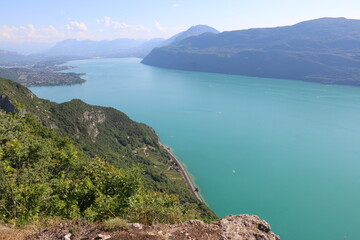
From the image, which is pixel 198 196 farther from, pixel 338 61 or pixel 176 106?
pixel 338 61

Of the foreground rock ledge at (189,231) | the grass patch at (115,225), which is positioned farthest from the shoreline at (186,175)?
the grass patch at (115,225)

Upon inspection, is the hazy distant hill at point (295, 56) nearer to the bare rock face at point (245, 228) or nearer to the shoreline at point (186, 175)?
the shoreline at point (186, 175)

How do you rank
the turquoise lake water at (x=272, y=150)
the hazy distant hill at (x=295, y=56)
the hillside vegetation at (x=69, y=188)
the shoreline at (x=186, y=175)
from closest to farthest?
the hillside vegetation at (x=69, y=188)
the turquoise lake water at (x=272, y=150)
the shoreline at (x=186, y=175)
the hazy distant hill at (x=295, y=56)

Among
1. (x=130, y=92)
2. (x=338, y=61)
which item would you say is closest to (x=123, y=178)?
(x=130, y=92)

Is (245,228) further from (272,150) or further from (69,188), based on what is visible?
(272,150)

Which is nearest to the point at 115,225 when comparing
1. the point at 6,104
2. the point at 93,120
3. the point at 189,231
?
the point at 189,231

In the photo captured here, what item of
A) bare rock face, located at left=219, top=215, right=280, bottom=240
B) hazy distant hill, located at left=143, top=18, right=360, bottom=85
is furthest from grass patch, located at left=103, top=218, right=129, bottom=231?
hazy distant hill, located at left=143, top=18, right=360, bottom=85

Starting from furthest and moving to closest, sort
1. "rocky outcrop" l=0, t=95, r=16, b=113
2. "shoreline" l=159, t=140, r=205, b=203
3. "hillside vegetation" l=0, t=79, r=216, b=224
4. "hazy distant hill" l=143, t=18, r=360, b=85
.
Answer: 1. "hazy distant hill" l=143, t=18, r=360, b=85
2. "shoreline" l=159, t=140, r=205, b=203
3. "rocky outcrop" l=0, t=95, r=16, b=113
4. "hillside vegetation" l=0, t=79, r=216, b=224

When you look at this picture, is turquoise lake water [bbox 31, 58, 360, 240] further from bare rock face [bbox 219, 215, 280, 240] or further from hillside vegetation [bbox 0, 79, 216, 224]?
bare rock face [bbox 219, 215, 280, 240]
